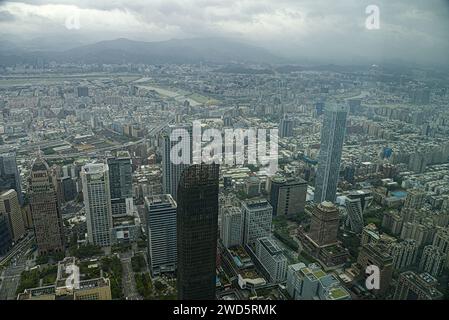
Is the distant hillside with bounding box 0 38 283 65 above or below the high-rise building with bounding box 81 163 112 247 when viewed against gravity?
above

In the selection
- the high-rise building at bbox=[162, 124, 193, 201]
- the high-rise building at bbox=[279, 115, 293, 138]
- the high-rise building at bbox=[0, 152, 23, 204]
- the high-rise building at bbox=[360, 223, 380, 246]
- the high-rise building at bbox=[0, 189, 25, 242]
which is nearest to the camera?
the high-rise building at bbox=[360, 223, 380, 246]

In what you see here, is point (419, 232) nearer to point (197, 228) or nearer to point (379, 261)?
point (379, 261)

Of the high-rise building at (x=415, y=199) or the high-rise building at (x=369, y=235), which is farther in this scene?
the high-rise building at (x=415, y=199)

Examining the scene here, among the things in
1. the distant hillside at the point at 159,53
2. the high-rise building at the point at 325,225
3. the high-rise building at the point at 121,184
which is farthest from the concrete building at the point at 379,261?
the high-rise building at the point at 121,184

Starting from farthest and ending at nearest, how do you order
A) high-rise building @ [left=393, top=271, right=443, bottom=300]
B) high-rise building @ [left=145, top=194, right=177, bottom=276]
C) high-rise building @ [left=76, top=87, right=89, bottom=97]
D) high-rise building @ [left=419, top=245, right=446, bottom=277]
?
1. high-rise building @ [left=76, top=87, right=89, bottom=97]
2. high-rise building @ [left=145, top=194, right=177, bottom=276]
3. high-rise building @ [left=419, top=245, right=446, bottom=277]
4. high-rise building @ [left=393, top=271, right=443, bottom=300]

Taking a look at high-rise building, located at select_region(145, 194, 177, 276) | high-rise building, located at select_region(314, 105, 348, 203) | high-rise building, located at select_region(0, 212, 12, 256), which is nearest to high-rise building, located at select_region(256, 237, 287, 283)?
high-rise building, located at select_region(145, 194, 177, 276)

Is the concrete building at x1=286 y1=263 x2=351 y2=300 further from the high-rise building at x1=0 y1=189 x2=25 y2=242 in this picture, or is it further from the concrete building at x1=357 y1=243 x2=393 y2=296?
the high-rise building at x1=0 y1=189 x2=25 y2=242

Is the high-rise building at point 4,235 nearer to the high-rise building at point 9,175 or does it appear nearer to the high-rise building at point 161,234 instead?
the high-rise building at point 9,175
